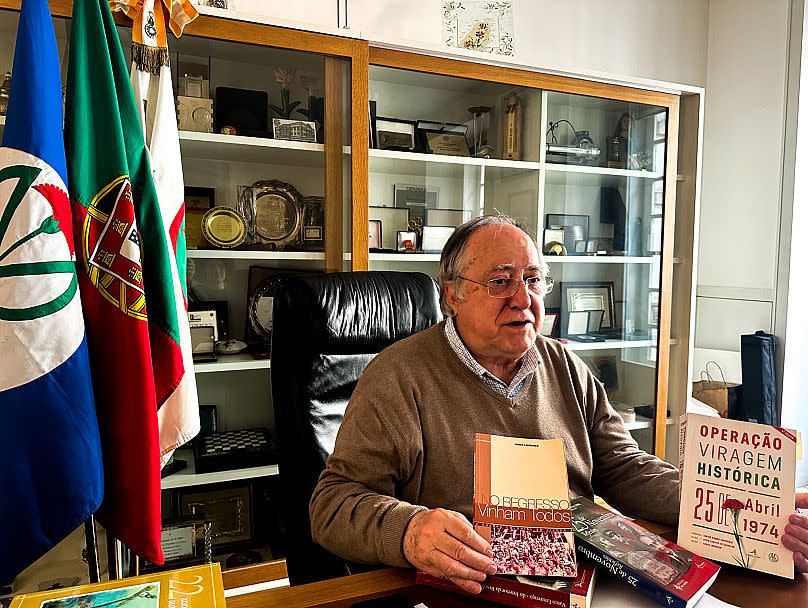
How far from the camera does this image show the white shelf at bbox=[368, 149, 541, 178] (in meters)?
2.31

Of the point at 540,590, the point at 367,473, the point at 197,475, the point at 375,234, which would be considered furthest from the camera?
the point at 375,234

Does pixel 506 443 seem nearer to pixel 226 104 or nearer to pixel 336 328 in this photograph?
pixel 336 328

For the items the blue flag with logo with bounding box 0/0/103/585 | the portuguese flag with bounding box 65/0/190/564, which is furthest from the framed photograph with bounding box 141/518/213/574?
the blue flag with logo with bounding box 0/0/103/585

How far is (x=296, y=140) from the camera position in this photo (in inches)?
85.5

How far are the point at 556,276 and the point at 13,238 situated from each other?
6.93 ft

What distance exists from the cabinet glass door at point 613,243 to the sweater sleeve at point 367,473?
1.70m

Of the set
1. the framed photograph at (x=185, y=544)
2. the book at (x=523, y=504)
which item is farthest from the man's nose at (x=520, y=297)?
the framed photograph at (x=185, y=544)

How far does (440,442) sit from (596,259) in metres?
1.87

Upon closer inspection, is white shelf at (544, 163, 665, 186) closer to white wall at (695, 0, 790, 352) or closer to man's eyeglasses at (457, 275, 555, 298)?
white wall at (695, 0, 790, 352)

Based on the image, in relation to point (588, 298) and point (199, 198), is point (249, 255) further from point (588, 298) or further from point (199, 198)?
point (588, 298)

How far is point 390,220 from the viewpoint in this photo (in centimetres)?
235

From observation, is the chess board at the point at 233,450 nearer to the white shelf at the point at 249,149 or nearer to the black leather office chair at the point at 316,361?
the black leather office chair at the point at 316,361

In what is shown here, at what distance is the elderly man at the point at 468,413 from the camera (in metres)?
1.13

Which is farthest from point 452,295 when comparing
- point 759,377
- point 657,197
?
point 759,377
